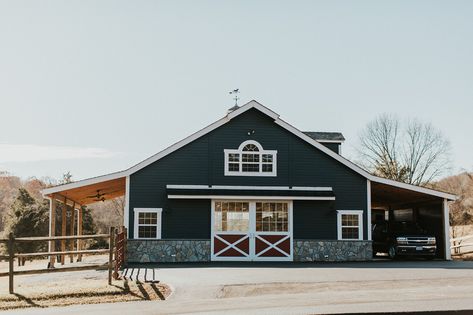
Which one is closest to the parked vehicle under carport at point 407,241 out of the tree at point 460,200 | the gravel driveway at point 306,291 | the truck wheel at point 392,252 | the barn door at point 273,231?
the truck wheel at point 392,252

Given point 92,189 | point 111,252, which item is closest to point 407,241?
point 92,189

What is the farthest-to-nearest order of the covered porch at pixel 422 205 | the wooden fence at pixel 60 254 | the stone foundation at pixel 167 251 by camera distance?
1. the covered porch at pixel 422 205
2. the stone foundation at pixel 167 251
3. the wooden fence at pixel 60 254

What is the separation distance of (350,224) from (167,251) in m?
7.69

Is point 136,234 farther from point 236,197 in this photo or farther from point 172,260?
point 236,197

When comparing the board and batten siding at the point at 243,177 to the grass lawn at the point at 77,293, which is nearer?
the grass lawn at the point at 77,293

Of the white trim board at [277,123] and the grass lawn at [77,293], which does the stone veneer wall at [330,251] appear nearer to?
the white trim board at [277,123]

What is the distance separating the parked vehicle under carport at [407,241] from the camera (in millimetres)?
24547

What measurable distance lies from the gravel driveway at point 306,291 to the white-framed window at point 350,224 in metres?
4.95

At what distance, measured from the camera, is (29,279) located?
17.7 metres

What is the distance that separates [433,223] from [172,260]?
12.2m

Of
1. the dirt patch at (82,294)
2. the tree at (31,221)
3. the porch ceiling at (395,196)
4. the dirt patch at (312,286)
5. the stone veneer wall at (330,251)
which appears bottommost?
the dirt patch at (82,294)

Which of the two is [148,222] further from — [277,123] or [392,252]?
[392,252]

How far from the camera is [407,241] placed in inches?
973

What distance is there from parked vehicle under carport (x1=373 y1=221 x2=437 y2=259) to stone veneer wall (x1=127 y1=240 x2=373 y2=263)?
1.56 meters
